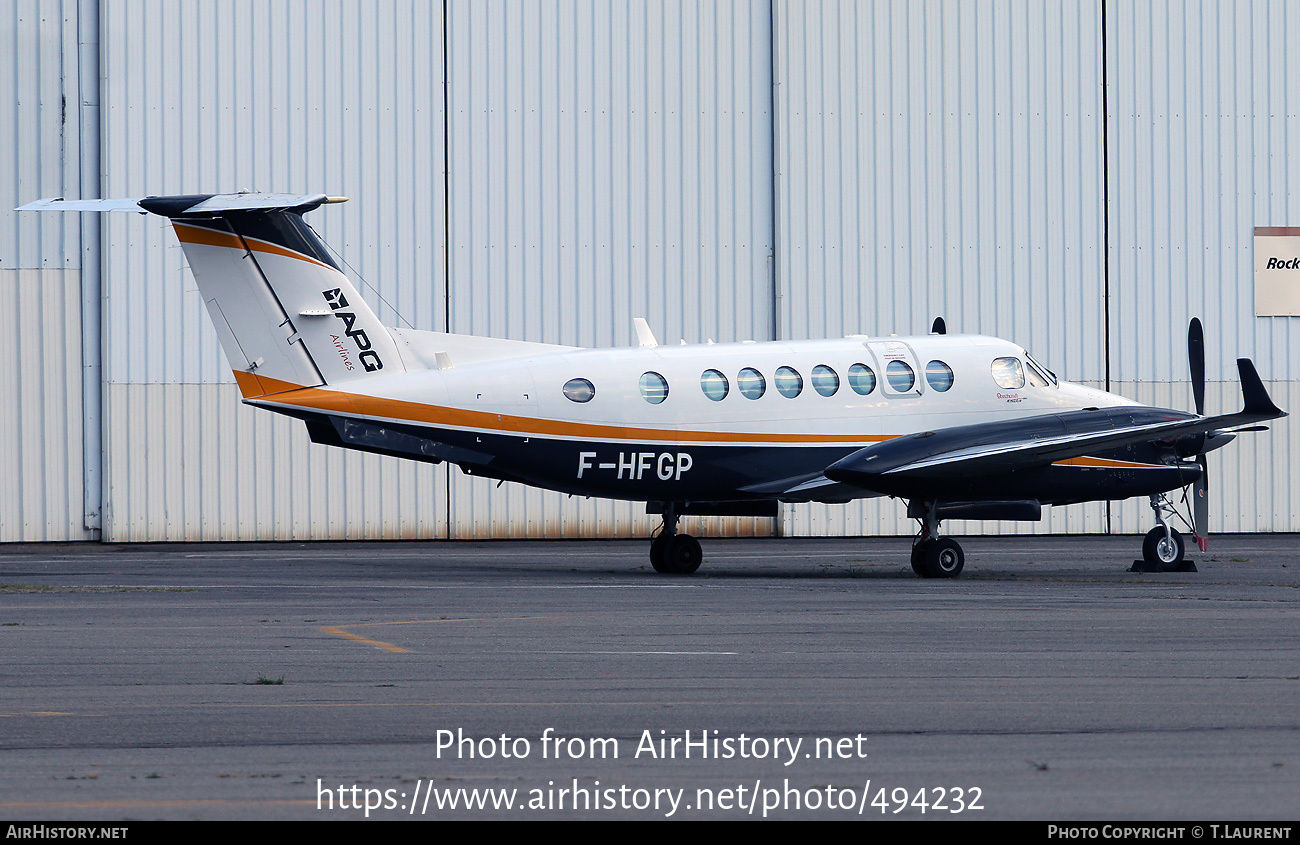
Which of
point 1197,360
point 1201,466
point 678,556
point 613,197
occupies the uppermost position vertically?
point 613,197

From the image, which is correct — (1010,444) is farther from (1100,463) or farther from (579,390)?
(579,390)

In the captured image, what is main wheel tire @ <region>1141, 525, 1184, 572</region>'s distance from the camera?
2195cm

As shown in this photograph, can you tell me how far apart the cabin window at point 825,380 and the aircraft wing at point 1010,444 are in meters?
1.10

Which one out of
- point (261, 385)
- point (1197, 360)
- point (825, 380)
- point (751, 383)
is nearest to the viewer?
point (261, 385)

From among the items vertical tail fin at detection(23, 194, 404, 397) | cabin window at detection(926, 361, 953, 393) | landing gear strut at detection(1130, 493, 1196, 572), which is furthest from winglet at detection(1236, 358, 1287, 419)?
vertical tail fin at detection(23, 194, 404, 397)

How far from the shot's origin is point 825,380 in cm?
2192

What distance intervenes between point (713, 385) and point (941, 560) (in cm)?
414

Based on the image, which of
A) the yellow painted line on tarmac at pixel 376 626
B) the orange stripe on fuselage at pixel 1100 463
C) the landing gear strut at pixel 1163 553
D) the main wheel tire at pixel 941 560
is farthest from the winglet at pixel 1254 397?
the yellow painted line on tarmac at pixel 376 626

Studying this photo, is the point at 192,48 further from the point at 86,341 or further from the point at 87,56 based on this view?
the point at 86,341

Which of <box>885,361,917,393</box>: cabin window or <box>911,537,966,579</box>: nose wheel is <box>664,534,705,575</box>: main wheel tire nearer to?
<box>911,537,966,579</box>: nose wheel

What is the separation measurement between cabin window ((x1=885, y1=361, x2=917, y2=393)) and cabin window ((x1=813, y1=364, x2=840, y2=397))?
2.72 feet

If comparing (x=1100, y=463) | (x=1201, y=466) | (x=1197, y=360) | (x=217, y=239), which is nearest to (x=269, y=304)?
(x=217, y=239)

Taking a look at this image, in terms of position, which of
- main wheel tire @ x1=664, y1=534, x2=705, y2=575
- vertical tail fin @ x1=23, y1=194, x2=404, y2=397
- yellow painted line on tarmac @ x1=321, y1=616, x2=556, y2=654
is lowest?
main wheel tire @ x1=664, y1=534, x2=705, y2=575

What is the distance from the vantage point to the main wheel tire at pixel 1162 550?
21953 millimetres
